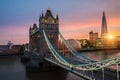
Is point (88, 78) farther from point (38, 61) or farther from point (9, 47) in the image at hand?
point (9, 47)

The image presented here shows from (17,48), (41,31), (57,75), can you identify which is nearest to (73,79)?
(57,75)

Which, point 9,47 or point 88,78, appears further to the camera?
point 9,47

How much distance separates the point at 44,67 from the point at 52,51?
12.6ft

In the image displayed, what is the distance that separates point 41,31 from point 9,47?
69.2 m

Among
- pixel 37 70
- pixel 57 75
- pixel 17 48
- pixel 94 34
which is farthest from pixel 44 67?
pixel 94 34

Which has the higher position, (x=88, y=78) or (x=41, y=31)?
(x=41, y=31)

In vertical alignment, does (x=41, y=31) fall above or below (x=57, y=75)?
above

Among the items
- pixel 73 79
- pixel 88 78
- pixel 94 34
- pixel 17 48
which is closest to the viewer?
pixel 88 78

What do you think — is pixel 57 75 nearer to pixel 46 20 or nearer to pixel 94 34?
pixel 46 20

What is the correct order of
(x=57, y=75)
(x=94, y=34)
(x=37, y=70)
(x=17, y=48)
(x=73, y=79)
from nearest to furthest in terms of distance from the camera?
(x=73, y=79) < (x=57, y=75) < (x=37, y=70) < (x=17, y=48) < (x=94, y=34)

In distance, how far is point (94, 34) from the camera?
6727 inches

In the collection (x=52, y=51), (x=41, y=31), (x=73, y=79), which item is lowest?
(x=73, y=79)

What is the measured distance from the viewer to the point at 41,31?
4528 centimetres

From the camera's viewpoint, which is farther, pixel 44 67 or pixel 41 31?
pixel 41 31
